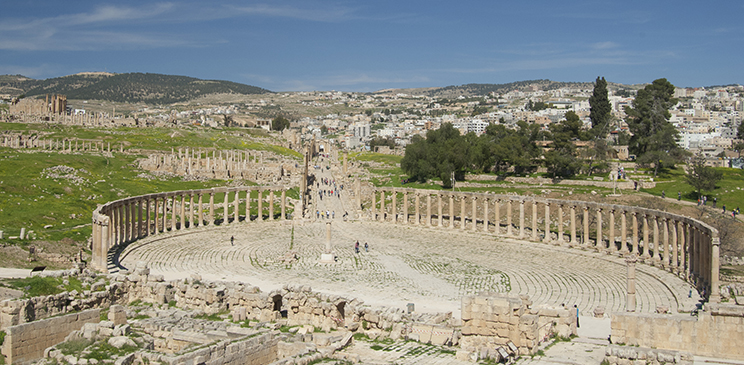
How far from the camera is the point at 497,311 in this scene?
70.7 feet

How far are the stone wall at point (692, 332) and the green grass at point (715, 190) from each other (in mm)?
37278

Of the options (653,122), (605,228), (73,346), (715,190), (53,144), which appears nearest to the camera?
(73,346)

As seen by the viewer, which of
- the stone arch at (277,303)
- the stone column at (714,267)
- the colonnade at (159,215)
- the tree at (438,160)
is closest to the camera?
the stone arch at (277,303)

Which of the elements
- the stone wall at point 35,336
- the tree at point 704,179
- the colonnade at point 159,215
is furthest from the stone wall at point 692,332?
the tree at point 704,179

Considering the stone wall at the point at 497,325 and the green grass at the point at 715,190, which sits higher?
the green grass at the point at 715,190

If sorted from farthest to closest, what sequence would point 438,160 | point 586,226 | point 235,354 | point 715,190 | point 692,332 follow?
point 438,160
point 715,190
point 586,226
point 692,332
point 235,354

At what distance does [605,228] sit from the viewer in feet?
187

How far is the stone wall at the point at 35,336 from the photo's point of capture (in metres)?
18.8

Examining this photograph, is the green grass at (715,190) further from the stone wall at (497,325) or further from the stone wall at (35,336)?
the stone wall at (35,336)

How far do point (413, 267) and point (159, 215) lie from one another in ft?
87.2

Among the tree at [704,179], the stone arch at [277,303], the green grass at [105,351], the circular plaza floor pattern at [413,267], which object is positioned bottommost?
the circular plaza floor pattern at [413,267]

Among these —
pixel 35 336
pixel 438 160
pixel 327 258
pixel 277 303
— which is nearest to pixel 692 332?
pixel 277 303

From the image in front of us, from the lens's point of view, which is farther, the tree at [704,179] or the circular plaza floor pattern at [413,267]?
the tree at [704,179]

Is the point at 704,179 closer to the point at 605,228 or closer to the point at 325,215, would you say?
the point at 605,228
